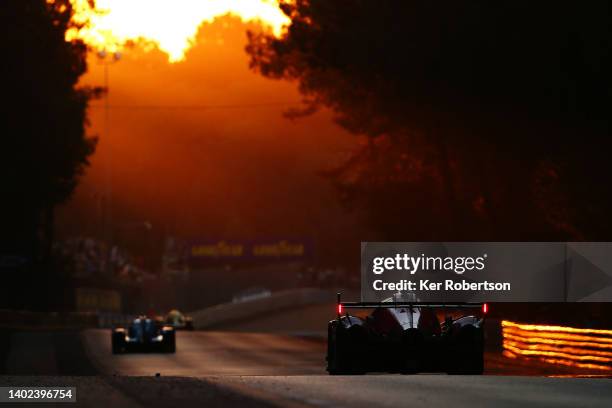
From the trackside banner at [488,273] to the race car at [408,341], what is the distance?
4467mm

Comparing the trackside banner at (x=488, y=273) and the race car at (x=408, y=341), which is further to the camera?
the trackside banner at (x=488, y=273)

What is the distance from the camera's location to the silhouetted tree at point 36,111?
60.9 m

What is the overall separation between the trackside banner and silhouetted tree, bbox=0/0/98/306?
100 ft

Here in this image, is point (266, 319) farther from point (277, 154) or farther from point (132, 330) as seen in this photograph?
point (277, 154)

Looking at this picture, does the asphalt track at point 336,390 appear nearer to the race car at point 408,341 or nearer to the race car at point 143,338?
the race car at point 408,341

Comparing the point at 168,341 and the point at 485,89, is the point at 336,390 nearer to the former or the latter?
the point at 168,341

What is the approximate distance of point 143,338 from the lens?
4059 centimetres

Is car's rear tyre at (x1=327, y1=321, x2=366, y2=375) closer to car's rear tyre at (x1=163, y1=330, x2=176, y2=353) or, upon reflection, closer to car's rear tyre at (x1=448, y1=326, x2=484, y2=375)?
car's rear tyre at (x1=448, y1=326, x2=484, y2=375)

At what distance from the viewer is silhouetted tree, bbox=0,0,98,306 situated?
60906mm

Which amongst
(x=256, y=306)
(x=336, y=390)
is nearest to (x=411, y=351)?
(x=336, y=390)

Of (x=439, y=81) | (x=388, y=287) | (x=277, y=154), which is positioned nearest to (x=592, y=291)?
(x=388, y=287)

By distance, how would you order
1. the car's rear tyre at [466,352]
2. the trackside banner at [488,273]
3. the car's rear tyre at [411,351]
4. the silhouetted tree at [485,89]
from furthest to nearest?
the silhouetted tree at [485,89]
the trackside banner at [488,273]
the car's rear tyre at [466,352]
the car's rear tyre at [411,351]

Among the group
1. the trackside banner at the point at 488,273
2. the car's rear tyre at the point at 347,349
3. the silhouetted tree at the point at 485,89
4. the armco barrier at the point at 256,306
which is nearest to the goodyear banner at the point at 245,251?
the armco barrier at the point at 256,306

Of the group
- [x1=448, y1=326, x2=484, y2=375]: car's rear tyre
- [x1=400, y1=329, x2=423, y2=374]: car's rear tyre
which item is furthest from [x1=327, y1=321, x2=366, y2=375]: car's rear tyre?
[x1=448, y1=326, x2=484, y2=375]: car's rear tyre
